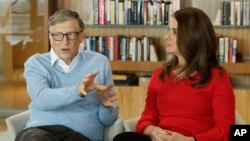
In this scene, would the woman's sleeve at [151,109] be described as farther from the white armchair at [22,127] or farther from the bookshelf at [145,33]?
the bookshelf at [145,33]

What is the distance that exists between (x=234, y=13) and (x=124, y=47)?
1106 mm

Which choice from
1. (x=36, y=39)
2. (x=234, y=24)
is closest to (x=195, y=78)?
(x=234, y=24)

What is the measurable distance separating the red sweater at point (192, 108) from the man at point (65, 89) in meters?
0.23

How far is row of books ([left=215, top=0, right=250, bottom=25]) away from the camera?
4.40m

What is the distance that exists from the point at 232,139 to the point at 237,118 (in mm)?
699

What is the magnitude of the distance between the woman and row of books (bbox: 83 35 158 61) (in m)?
2.14

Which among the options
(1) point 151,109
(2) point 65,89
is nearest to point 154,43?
(1) point 151,109

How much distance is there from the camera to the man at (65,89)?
2.40 metres

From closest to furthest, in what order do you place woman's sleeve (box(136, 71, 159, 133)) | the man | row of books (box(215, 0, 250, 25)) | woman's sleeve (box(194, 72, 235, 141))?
woman's sleeve (box(194, 72, 235, 141))
the man
woman's sleeve (box(136, 71, 159, 133))
row of books (box(215, 0, 250, 25))

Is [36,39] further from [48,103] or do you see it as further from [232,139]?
[232,139]

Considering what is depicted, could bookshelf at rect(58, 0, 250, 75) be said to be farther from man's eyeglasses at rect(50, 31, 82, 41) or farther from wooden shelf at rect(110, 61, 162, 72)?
man's eyeglasses at rect(50, 31, 82, 41)

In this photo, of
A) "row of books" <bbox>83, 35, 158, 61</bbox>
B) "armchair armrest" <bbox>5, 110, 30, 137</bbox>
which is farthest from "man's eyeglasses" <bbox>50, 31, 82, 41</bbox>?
"row of books" <bbox>83, 35, 158, 61</bbox>

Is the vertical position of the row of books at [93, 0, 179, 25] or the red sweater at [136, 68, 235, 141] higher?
the row of books at [93, 0, 179, 25]

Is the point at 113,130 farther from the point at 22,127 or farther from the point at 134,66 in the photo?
the point at 134,66
